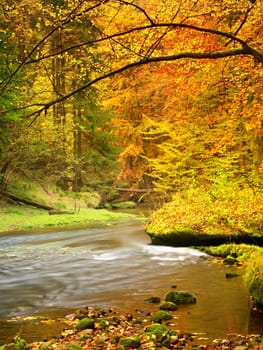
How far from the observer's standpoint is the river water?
7.30 metres

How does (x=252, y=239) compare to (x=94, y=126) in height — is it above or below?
below

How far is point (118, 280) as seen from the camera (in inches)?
392

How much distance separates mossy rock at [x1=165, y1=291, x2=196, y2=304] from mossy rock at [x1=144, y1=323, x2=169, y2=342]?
4.79 feet

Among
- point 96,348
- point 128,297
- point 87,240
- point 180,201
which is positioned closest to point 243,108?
point 180,201

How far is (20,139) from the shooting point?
22859 mm

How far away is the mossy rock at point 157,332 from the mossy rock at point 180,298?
57.5 inches

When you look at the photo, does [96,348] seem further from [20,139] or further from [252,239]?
[20,139]

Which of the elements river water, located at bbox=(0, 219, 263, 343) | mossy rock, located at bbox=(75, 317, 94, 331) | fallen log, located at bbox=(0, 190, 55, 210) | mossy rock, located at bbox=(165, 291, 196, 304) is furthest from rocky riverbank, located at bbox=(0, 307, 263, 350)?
fallen log, located at bbox=(0, 190, 55, 210)

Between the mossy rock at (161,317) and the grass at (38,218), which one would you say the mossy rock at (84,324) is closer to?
the mossy rock at (161,317)

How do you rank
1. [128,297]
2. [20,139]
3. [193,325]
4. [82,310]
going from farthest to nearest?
[20,139] → [128,297] → [82,310] → [193,325]

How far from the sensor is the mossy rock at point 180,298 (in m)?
7.82

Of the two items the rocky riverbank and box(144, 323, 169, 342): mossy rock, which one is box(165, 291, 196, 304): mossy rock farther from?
box(144, 323, 169, 342): mossy rock

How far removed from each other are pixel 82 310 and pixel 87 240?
28.0 ft

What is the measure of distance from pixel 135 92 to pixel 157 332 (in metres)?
24.6
